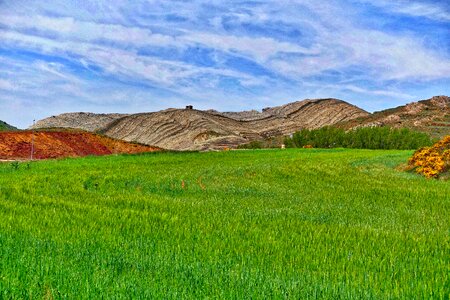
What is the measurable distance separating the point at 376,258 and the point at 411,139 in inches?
1667

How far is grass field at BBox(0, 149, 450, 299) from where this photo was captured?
433cm

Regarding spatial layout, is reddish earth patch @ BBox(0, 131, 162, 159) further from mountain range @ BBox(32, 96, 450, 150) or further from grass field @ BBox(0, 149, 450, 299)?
grass field @ BBox(0, 149, 450, 299)

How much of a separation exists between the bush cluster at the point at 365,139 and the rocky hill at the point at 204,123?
278 inches

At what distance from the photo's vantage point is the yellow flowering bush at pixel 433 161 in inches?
744

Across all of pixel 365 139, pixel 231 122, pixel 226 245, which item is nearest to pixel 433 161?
pixel 226 245

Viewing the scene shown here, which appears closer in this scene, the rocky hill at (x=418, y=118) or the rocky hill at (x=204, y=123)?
the rocky hill at (x=204, y=123)

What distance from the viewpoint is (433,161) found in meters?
19.6

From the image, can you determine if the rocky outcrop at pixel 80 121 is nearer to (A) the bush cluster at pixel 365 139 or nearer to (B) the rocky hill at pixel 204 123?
(B) the rocky hill at pixel 204 123

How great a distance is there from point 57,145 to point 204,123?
53.0 ft

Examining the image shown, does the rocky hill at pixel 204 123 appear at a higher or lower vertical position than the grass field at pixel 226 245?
higher

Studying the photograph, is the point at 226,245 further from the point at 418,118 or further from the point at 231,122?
the point at 418,118

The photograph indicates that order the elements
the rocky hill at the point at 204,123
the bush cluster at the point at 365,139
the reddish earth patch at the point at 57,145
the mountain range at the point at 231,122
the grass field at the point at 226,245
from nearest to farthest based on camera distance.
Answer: the grass field at the point at 226,245
the reddish earth patch at the point at 57,145
the bush cluster at the point at 365,139
the rocky hill at the point at 204,123
the mountain range at the point at 231,122

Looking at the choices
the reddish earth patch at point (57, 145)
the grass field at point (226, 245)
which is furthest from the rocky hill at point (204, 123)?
the grass field at point (226, 245)

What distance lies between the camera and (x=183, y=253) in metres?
5.67
